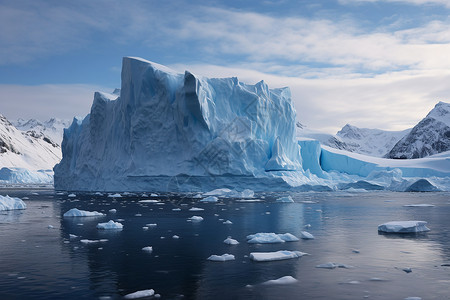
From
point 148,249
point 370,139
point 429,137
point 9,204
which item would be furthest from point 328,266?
point 370,139

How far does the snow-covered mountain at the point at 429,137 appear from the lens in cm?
9724

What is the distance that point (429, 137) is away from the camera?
99938 mm

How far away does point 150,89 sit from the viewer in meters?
28.4

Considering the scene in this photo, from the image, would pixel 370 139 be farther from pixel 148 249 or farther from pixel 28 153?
pixel 148 249

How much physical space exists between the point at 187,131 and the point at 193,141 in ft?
2.33

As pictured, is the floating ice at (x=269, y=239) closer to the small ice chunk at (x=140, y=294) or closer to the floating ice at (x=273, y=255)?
the floating ice at (x=273, y=255)

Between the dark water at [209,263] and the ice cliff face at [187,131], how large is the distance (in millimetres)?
14229

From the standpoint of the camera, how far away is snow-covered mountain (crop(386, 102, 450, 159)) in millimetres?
97244

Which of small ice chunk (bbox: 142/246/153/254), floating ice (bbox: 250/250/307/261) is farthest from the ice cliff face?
floating ice (bbox: 250/250/307/261)

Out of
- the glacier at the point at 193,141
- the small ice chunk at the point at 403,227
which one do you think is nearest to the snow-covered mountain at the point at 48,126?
the glacier at the point at 193,141

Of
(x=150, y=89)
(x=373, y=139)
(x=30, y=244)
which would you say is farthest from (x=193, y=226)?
(x=373, y=139)

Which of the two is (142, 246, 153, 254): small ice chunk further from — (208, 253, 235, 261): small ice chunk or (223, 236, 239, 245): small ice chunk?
(223, 236, 239, 245): small ice chunk

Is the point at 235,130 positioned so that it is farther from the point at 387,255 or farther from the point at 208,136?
the point at 387,255

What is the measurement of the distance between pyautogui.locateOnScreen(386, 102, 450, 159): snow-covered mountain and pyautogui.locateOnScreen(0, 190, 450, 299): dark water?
93195 mm
